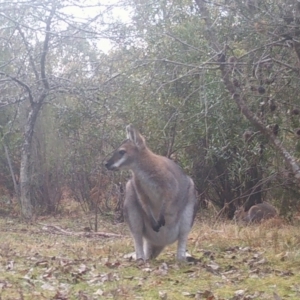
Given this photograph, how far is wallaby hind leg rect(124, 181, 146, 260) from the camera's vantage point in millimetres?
6473

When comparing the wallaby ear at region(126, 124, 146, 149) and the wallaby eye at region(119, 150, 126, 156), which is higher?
the wallaby ear at region(126, 124, 146, 149)

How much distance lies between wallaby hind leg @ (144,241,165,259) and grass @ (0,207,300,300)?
0.14 m

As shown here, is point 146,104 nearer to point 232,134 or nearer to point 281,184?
point 232,134

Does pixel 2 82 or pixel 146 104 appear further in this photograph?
pixel 2 82

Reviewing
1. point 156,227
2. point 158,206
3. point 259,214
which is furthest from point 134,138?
point 259,214

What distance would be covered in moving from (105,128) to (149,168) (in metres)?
6.20

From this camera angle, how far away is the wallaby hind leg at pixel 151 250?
6730mm

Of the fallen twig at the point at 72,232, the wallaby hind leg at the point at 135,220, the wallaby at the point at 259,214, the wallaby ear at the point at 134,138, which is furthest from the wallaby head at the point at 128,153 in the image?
the wallaby at the point at 259,214

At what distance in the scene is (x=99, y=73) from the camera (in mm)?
10289

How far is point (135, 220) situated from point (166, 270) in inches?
34.0

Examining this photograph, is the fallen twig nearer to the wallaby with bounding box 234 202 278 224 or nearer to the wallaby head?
the wallaby with bounding box 234 202 278 224

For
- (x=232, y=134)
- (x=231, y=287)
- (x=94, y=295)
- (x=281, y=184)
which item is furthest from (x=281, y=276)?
(x=232, y=134)

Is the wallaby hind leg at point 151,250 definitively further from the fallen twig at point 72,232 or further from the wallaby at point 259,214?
the wallaby at point 259,214

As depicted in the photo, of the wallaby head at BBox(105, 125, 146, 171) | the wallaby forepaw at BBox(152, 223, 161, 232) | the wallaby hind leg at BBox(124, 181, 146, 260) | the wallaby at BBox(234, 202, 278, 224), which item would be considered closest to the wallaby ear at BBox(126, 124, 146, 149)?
the wallaby head at BBox(105, 125, 146, 171)
